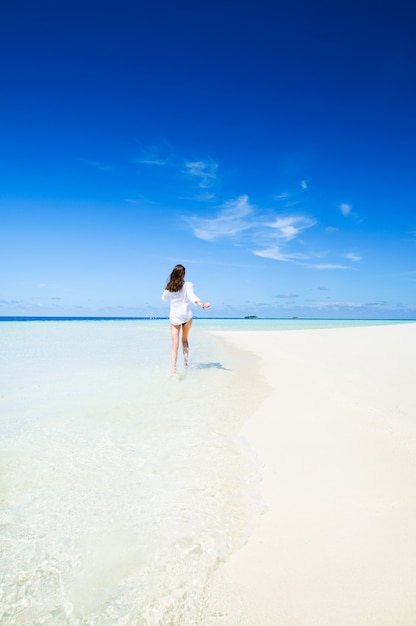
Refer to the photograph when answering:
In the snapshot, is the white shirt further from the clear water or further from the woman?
the clear water

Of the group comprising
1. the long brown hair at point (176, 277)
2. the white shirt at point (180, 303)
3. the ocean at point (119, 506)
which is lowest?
the ocean at point (119, 506)

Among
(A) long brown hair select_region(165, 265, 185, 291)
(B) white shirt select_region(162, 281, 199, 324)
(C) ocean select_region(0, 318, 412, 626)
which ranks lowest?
(C) ocean select_region(0, 318, 412, 626)

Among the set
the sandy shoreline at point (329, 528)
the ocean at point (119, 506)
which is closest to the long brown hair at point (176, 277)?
the ocean at point (119, 506)

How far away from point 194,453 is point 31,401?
113 inches

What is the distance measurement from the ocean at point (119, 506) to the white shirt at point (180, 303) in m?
2.84

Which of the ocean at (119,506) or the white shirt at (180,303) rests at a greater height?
the white shirt at (180,303)

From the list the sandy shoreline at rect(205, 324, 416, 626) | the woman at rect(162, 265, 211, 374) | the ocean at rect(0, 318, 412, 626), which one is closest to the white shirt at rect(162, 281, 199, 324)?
the woman at rect(162, 265, 211, 374)

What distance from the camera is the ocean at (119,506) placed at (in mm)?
1373

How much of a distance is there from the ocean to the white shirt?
284cm

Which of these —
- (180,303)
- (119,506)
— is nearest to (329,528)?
(119,506)

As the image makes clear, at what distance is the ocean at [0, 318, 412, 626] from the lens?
137cm

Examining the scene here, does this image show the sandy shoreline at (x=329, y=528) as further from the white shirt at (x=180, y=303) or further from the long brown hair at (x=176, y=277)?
the long brown hair at (x=176, y=277)

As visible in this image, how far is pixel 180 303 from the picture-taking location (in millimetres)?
7262

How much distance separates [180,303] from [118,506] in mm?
5418
